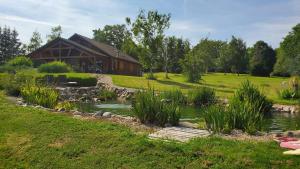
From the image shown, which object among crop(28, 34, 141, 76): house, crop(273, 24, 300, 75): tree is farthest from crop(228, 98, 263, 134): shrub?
crop(273, 24, 300, 75): tree

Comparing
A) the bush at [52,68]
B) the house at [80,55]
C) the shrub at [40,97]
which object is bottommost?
the shrub at [40,97]

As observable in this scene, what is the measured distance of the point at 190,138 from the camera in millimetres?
7398

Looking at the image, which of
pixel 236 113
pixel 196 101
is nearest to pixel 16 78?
pixel 196 101

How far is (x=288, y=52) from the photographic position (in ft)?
183

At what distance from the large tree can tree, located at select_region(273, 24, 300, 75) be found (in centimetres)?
4860

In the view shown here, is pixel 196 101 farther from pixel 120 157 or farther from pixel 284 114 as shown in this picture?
pixel 120 157

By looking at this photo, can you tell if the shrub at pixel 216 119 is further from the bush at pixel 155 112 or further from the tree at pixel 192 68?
the tree at pixel 192 68

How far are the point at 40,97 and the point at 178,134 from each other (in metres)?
7.79

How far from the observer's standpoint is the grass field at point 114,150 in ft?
19.3

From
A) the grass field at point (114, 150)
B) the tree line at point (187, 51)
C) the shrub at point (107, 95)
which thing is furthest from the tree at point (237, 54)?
the grass field at point (114, 150)

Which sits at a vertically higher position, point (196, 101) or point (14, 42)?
point (14, 42)

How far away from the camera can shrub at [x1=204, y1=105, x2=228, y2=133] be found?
27.8 feet

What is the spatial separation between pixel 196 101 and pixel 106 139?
1328 cm

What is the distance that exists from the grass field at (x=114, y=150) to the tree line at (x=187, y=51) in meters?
29.4
